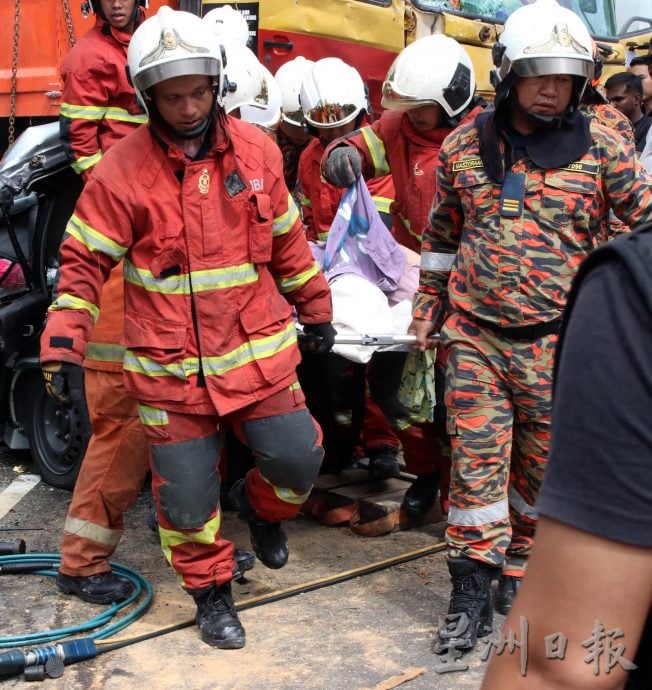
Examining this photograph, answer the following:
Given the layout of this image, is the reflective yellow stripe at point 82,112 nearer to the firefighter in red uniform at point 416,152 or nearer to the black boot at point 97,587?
the firefighter in red uniform at point 416,152

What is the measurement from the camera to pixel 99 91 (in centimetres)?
523

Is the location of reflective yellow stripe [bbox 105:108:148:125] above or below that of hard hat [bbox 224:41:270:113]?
below

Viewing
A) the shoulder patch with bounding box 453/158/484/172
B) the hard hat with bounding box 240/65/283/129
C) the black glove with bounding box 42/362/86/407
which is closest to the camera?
the black glove with bounding box 42/362/86/407

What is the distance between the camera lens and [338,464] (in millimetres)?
5746

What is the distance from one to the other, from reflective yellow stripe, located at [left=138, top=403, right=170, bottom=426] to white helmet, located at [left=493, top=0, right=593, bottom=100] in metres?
1.57

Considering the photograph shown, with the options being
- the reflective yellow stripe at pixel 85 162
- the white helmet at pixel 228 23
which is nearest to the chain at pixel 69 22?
the white helmet at pixel 228 23

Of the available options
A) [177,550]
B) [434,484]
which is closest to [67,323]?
[177,550]

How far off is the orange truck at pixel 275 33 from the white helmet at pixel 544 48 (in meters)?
3.60

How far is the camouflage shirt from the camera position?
148 inches

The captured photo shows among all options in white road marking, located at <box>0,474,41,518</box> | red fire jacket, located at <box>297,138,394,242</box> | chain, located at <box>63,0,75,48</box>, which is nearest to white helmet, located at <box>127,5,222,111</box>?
red fire jacket, located at <box>297,138,394,242</box>

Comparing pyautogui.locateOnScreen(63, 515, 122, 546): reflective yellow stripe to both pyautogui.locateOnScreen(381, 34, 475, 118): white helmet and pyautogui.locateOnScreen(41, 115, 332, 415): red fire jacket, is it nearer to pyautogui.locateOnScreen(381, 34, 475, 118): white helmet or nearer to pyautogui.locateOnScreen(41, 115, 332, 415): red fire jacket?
pyautogui.locateOnScreen(41, 115, 332, 415): red fire jacket

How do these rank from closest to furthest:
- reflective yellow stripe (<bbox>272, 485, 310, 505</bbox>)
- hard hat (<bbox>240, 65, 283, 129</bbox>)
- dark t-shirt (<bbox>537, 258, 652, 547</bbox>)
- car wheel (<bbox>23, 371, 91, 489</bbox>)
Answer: dark t-shirt (<bbox>537, 258, 652, 547</bbox>) → reflective yellow stripe (<bbox>272, 485, 310, 505</bbox>) → car wheel (<bbox>23, 371, 91, 489</bbox>) → hard hat (<bbox>240, 65, 283, 129</bbox>)

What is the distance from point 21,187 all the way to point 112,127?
1.78 ft

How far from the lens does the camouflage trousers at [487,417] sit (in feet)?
12.6
